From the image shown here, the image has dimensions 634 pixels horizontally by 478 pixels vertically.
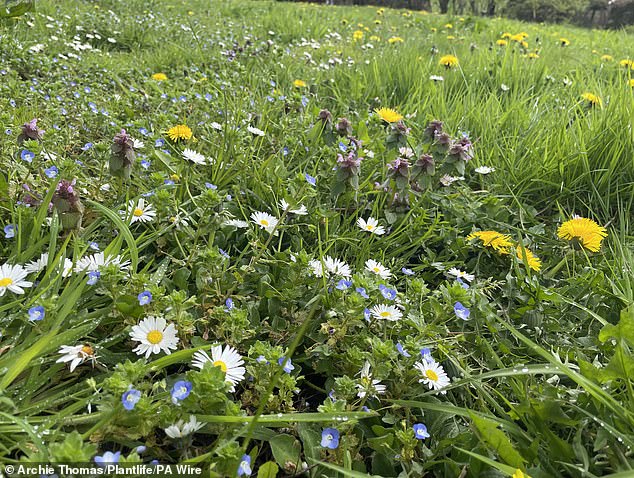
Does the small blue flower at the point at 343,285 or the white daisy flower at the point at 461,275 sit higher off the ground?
the small blue flower at the point at 343,285

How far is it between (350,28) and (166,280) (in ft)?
18.7

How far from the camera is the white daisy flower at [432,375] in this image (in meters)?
1.18

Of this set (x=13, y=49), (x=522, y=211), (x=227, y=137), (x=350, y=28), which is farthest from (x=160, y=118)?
(x=350, y=28)

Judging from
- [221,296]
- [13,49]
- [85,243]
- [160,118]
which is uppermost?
[13,49]

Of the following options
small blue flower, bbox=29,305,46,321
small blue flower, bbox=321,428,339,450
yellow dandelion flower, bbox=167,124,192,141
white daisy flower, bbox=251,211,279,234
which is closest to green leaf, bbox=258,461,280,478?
small blue flower, bbox=321,428,339,450

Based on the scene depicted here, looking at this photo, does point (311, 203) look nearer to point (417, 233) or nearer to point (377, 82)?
point (417, 233)

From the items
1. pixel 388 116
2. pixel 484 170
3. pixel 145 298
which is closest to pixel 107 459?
pixel 145 298

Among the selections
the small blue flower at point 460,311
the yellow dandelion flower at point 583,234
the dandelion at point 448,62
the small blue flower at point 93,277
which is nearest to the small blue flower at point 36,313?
the small blue flower at point 93,277

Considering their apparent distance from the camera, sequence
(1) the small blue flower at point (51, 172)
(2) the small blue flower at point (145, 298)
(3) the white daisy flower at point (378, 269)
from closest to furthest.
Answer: (2) the small blue flower at point (145, 298) → (3) the white daisy flower at point (378, 269) → (1) the small blue flower at point (51, 172)

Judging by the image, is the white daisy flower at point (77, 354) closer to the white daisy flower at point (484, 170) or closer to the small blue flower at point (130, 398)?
the small blue flower at point (130, 398)

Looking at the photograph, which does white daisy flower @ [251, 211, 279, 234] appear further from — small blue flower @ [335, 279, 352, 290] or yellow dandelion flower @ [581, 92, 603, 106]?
yellow dandelion flower @ [581, 92, 603, 106]

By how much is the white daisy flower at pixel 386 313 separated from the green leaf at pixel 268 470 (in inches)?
18.0

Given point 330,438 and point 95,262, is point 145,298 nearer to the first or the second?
point 95,262

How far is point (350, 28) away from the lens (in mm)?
6242
